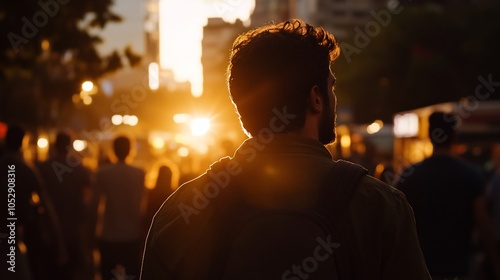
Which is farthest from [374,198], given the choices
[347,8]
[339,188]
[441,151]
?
[347,8]

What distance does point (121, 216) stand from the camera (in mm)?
9969

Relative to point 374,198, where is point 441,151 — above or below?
above

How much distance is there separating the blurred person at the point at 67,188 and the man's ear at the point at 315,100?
7672 millimetres

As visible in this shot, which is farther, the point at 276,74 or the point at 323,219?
the point at 276,74

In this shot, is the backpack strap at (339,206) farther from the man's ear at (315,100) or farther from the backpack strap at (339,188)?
the man's ear at (315,100)

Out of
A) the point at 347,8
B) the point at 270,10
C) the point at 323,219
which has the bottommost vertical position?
the point at 323,219

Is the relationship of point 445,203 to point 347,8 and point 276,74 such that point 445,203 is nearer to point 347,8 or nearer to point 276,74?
point 276,74

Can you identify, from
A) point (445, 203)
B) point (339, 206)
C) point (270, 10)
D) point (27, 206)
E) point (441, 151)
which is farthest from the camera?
point (270, 10)

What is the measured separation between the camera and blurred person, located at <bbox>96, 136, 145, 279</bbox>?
9891mm

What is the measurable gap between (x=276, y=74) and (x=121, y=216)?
7.40 m

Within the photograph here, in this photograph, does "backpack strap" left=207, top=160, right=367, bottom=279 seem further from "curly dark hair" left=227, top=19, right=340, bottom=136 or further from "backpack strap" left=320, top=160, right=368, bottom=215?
"curly dark hair" left=227, top=19, right=340, bottom=136

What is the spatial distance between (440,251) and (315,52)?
12.1ft

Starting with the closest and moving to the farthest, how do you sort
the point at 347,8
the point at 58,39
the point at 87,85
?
the point at 58,39, the point at 87,85, the point at 347,8

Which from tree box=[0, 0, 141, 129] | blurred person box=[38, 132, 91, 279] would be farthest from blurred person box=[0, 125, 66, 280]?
tree box=[0, 0, 141, 129]
